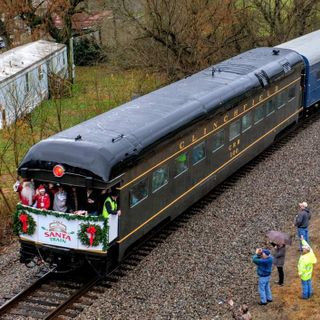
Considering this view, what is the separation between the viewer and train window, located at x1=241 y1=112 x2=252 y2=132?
62.2ft

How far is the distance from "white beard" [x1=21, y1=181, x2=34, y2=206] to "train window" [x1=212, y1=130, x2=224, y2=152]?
19.6 feet

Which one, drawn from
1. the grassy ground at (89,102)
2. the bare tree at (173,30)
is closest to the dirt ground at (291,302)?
the grassy ground at (89,102)

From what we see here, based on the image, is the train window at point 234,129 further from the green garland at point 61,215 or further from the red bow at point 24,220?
the red bow at point 24,220

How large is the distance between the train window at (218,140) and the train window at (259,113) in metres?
2.59

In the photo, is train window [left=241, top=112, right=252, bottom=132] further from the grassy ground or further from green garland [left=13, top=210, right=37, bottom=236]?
green garland [left=13, top=210, right=37, bottom=236]

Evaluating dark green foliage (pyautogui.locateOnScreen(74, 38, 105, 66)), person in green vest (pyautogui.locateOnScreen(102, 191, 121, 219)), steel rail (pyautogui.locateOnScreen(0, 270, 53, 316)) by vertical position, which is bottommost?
dark green foliage (pyautogui.locateOnScreen(74, 38, 105, 66))

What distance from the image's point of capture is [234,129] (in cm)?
1838

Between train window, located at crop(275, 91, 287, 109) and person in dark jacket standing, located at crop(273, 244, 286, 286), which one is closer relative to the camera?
person in dark jacket standing, located at crop(273, 244, 286, 286)

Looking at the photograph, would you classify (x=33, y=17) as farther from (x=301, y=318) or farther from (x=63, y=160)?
(x=301, y=318)

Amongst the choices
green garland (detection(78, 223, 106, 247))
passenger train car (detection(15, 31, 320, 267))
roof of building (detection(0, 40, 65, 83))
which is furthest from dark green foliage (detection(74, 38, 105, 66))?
green garland (detection(78, 223, 106, 247))

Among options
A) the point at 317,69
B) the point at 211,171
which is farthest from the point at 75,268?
the point at 317,69

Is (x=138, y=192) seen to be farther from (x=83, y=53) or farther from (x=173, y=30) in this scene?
(x=83, y=53)

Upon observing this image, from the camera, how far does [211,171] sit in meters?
17.1

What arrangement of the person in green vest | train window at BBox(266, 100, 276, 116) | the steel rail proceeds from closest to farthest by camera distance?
the steel rail, the person in green vest, train window at BBox(266, 100, 276, 116)
